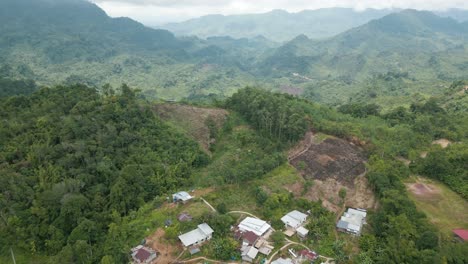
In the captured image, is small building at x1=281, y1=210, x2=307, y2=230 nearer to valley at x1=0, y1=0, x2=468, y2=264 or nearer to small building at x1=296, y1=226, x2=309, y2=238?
valley at x1=0, y1=0, x2=468, y2=264

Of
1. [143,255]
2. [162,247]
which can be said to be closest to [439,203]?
[162,247]

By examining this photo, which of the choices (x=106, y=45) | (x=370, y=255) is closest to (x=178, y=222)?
(x=370, y=255)

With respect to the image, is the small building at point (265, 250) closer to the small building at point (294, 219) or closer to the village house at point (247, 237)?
the village house at point (247, 237)

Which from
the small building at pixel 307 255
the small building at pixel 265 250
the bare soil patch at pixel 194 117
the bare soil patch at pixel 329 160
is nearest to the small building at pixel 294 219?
the small building at pixel 307 255

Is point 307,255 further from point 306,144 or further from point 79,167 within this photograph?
point 79,167

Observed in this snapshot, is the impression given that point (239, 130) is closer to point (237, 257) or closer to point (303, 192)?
point (303, 192)

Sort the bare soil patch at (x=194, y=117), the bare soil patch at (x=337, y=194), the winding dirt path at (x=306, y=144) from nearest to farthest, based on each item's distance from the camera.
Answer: the bare soil patch at (x=337, y=194), the winding dirt path at (x=306, y=144), the bare soil patch at (x=194, y=117)

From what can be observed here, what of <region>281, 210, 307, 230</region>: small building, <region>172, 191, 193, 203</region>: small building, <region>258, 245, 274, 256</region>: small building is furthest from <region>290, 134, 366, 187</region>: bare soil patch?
<region>172, 191, 193, 203</region>: small building
